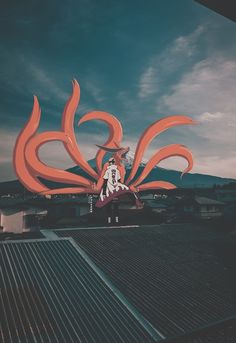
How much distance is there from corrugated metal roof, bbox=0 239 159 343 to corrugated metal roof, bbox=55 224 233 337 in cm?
132

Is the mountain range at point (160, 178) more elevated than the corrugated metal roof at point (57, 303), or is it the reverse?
the mountain range at point (160, 178)

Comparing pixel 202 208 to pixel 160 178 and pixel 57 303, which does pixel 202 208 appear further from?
pixel 160 178

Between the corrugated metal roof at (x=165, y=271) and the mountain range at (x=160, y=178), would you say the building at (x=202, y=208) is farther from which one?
the corrugated metal roof at (x=165, y=271)

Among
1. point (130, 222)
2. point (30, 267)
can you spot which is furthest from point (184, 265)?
point (130, 222)

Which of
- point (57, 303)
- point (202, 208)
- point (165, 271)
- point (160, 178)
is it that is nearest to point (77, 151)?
point (165, 271)

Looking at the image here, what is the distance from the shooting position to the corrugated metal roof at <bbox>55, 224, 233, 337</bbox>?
12781 millimetres

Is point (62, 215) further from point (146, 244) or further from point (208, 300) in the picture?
point (208, 300)

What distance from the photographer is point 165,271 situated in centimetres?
1711

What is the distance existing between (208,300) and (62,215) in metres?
34.8

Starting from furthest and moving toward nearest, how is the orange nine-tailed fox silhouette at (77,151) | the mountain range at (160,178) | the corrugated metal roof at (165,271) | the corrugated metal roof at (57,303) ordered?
1. the mountain range at (160,178)
2. the orange nine-tailed fox silhouette at (77,151)
3. the corrugated metal roof at (165,271)
4. the corrugated metal roof at (57,303)

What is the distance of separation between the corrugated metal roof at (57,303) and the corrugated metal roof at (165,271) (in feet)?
4.32

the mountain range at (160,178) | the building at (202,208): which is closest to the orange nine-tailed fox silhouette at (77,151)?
the mountain range at (160,178)

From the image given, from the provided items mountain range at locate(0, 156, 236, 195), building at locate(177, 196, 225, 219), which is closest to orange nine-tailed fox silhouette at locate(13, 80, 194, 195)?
mountain range at locate(0, 156, 236, 195)

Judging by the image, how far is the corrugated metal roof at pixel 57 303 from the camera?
32.9ft
